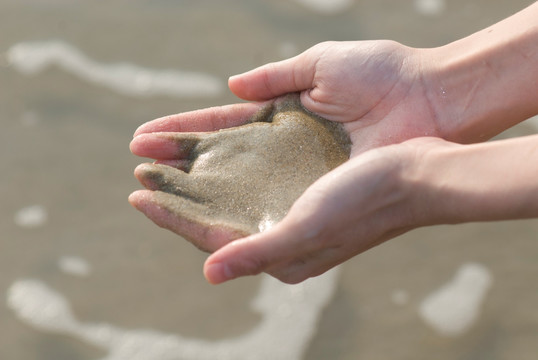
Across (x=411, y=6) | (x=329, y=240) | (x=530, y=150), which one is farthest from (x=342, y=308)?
(x=411, y=6)

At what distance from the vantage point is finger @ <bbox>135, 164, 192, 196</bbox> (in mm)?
2404

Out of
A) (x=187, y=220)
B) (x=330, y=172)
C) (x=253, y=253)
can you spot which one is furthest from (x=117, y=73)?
(x=253, y=253)

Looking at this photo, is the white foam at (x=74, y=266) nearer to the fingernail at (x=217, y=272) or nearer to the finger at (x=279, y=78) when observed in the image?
the finger at (x=279, y=78)

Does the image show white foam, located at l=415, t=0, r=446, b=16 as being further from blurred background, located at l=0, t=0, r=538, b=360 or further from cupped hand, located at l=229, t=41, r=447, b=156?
cupped hand, located at l=229, t=41, r=447, b=156

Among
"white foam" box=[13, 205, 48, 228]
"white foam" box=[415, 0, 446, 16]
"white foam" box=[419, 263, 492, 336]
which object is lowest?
"white foam" box=[419, 263, 492, 336]

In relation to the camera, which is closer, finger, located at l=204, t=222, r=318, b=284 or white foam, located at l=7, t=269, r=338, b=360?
finger, located at l=204, t=222, r=318, b=284

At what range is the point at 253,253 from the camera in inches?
77.5

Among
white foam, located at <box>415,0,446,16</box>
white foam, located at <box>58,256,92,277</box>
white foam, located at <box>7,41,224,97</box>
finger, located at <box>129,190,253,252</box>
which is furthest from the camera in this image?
white foam, located at <box>415,0,446,16</box>

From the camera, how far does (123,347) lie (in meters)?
3.15

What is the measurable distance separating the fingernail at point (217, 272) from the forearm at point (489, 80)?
1.30 meters

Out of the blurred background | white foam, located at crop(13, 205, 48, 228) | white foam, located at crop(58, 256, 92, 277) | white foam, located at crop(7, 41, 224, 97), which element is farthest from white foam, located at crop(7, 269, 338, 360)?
white foam, located at crop(7, 41, 224, 97)

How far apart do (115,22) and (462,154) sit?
10.3 feet

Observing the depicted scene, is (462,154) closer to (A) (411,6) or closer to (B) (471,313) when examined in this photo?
(B) (471,313)

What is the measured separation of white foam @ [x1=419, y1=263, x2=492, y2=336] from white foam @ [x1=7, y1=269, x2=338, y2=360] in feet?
1.74
